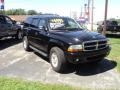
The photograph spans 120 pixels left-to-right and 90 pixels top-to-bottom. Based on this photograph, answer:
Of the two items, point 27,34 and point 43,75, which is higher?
point 27,34

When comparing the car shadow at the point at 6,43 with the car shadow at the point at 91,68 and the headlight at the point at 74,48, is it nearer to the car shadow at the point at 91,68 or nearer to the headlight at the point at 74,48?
the car shadow at the point at 91,68

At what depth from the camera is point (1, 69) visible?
30.2 ft

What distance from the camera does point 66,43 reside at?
8.23 metres

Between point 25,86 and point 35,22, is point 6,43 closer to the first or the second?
point 35,22

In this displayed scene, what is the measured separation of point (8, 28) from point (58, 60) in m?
8.54

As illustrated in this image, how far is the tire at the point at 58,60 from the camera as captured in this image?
8422mm

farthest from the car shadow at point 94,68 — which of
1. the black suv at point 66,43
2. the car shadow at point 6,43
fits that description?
the car shadow at point 6,43

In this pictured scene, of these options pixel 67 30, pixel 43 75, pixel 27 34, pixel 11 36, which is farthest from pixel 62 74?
pixel 11 36

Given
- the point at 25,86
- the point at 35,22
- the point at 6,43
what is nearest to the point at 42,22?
the point at 35,22

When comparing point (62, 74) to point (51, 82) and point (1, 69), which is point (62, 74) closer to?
point (51, 82)

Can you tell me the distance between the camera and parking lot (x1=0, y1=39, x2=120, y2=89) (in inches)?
306

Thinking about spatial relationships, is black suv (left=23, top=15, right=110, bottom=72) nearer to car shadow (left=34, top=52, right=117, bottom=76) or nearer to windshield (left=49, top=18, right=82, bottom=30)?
windshield (left=49, top=18, right=82, bottom=30)

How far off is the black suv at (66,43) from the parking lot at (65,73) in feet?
1.33

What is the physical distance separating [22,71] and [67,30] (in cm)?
217
